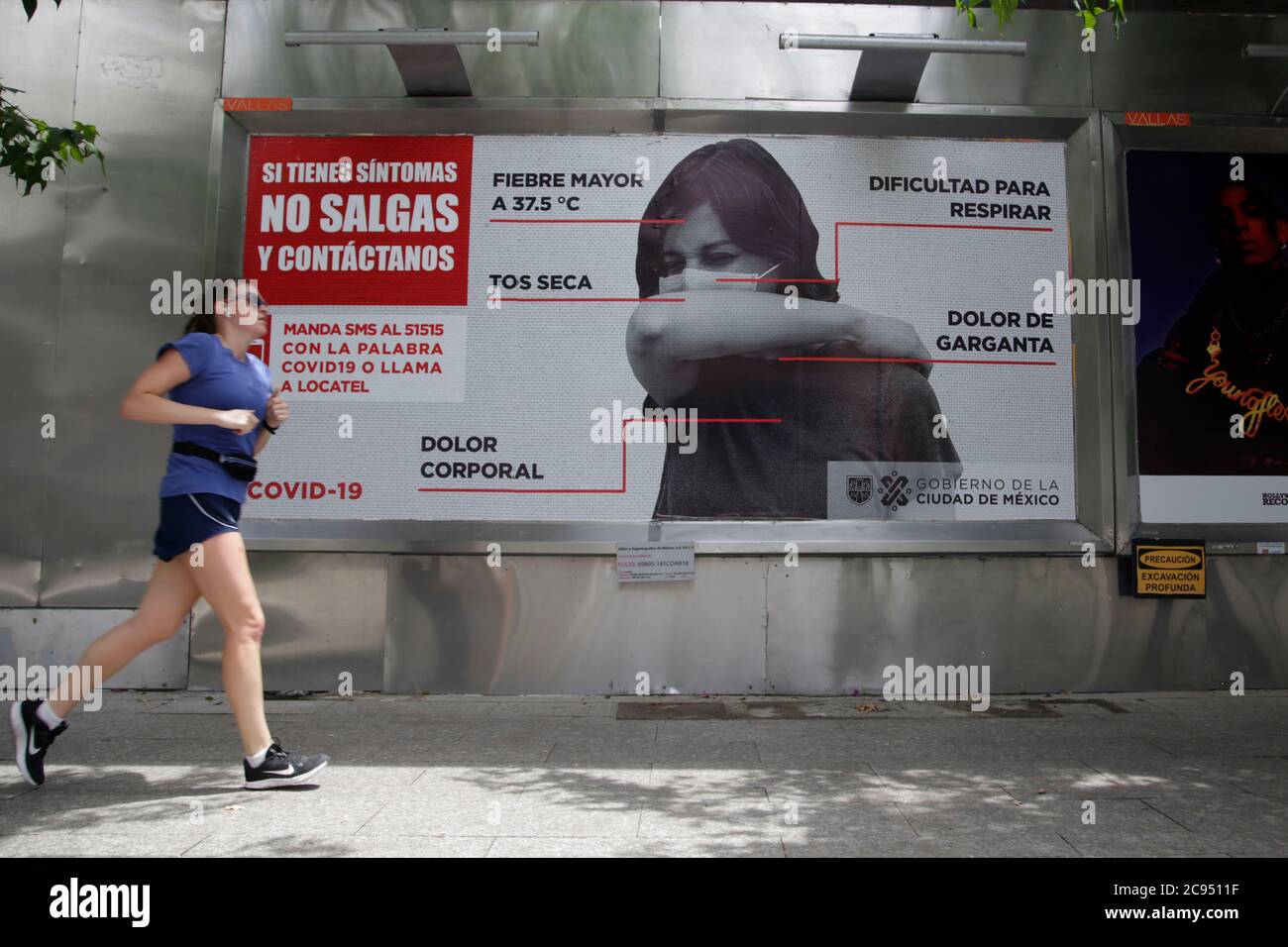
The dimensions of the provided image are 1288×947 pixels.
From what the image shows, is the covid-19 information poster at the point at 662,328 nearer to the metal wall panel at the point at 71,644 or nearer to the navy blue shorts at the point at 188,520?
the metal wall panel at the point at 71,644

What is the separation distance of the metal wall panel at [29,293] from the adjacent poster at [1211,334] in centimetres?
762

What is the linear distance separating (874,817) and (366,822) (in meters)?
2.06

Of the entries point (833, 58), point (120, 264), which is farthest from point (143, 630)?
point (833, 58)

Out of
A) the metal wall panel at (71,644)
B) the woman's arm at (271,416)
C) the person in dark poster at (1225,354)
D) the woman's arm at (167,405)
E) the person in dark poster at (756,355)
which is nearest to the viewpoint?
the woman's arm at (167,405)

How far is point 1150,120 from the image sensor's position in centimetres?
646

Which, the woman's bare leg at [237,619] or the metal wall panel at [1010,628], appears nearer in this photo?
the woman's bare leg at [237,619]

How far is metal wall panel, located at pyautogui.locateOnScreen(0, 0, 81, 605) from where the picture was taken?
614 centimetres

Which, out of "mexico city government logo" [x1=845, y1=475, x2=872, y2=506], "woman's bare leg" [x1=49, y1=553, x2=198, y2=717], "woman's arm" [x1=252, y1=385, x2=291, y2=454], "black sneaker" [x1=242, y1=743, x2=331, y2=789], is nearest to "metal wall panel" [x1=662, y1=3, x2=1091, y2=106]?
"mexico city government logo" [x1=845, y1=475, x2=872, y2=506]

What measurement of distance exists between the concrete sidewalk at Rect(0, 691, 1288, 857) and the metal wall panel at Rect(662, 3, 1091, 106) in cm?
427

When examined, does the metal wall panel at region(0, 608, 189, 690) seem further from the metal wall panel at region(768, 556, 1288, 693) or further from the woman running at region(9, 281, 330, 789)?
the metal wall panel at region(768, 556, 1288, 693)

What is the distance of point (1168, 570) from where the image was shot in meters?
6.16

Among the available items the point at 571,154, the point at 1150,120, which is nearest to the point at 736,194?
the point at 571,154

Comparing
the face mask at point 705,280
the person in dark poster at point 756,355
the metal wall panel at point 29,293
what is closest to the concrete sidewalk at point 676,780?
the metal wall panel at point 29,293

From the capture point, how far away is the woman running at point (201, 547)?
3.78 m
